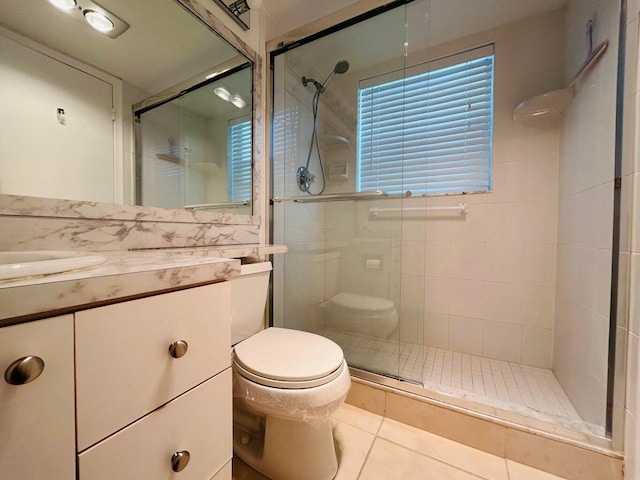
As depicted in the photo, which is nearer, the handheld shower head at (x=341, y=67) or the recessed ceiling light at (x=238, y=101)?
the recessed ceiling light at (x=238, y=101)

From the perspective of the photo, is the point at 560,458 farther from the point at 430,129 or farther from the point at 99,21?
the point at 99,21

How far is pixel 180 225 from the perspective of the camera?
1059 mm

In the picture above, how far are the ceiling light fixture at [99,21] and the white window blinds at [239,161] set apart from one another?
55 centimetres

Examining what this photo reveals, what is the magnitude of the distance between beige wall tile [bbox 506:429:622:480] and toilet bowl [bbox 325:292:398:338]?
720mm

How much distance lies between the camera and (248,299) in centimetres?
110

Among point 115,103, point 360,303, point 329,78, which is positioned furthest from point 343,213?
point 115,103

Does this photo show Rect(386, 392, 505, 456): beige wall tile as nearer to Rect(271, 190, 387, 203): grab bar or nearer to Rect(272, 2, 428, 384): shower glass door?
Rect(272, 2, 428, 384): shower glass door

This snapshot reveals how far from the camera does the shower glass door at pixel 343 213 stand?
1.58m

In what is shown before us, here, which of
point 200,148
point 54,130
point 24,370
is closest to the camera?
point 24,370

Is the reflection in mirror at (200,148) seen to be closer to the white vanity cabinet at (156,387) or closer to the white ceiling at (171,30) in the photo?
the white ceiling at (171,30)

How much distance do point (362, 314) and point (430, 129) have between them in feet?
4.70

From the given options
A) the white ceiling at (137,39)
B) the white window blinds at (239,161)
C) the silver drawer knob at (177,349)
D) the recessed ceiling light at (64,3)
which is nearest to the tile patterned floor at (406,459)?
the silver drawer knob at (177,349)

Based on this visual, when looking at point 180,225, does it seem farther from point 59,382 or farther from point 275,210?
point 59,382

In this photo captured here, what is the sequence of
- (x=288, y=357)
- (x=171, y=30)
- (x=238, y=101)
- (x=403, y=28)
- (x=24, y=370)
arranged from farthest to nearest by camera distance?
(x=403, y=28) → (x=238, y=101) → (x=171, y=30) → (x=288, y=357) → (x=24, y=370)
